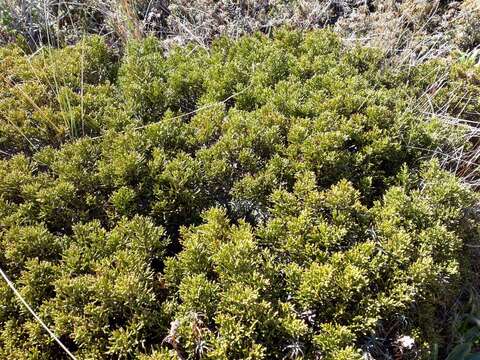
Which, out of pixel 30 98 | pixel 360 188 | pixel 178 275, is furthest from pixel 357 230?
pixel 30 98

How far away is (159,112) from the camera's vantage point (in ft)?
10.6

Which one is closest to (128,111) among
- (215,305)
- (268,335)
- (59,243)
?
(59,243)

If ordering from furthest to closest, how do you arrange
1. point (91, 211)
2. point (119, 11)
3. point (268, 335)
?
point (119, 11)
point (91, 211)
point (268, 335)

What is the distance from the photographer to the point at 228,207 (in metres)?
2.80

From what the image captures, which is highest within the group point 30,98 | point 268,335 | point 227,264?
point 30,98

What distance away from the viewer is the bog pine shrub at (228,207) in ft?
7.25

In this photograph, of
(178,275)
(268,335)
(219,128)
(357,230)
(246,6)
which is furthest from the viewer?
(246,6)

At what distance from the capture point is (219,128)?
3.05 metres

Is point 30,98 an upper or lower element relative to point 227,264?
upper

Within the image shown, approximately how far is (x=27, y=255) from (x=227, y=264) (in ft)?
3.44

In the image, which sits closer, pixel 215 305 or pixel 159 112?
pixel 215 305

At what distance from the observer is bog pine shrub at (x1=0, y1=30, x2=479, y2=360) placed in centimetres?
221

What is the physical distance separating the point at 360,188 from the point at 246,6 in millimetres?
2412

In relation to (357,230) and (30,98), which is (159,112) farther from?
(357,230)
